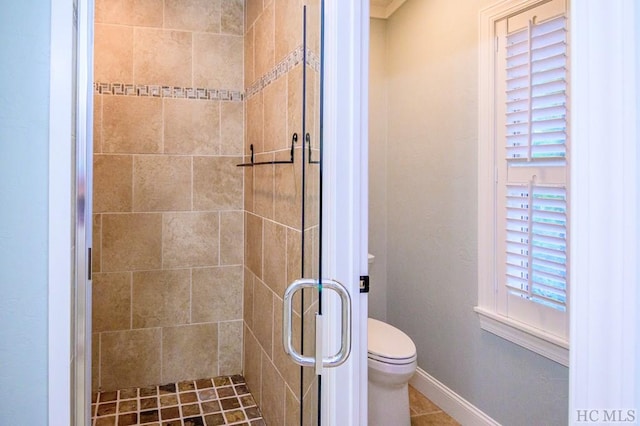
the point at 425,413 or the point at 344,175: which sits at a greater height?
the point at 344,175

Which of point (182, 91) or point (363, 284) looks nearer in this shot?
point (363, 284)

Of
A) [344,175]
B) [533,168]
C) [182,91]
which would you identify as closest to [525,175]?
[533,168]

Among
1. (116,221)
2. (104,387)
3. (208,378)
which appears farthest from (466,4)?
(104,387)

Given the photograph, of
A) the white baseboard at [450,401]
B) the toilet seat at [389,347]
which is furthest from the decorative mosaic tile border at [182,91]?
the white baseboard at [450,401]

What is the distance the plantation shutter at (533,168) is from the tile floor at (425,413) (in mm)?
729

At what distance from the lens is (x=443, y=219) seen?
2414 millimetres

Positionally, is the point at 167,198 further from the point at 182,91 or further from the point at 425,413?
the point at 425,413

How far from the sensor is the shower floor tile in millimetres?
2195

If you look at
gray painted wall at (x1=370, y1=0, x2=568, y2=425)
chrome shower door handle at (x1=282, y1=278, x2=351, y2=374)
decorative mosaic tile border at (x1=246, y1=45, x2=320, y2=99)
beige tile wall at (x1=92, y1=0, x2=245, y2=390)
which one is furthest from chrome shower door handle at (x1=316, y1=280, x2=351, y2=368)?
beige tile wall at (x1=92, y1=0, x2=245, y2=390)

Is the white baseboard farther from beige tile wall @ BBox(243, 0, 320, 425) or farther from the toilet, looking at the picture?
beige tile wall @ BBox(243, 0, 320, 425)

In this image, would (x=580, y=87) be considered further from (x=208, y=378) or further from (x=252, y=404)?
(x=208, y=378)

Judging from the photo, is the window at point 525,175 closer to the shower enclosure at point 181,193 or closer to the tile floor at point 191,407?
the tile floor at point 191,407

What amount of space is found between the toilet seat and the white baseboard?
50 centimetres

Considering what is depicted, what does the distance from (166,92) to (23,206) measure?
1700 millimetres
